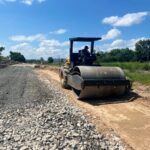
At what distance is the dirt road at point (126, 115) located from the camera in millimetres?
7242

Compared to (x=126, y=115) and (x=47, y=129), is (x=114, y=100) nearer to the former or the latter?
(x=126, y=115)

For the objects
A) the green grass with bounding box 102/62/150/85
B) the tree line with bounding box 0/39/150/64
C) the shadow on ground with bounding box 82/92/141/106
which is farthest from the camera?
the tree line with bounding box 0/39/150/64

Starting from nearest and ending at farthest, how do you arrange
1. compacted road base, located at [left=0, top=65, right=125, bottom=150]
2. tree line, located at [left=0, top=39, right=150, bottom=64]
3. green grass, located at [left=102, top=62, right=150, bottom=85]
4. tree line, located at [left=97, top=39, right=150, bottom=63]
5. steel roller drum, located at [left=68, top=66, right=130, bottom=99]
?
1. compacted road base, located at [left=0, top=65, right=125, bottom=150]
2. steel roller drum, located at [left=68, top=66, right=130, bottom=99]
3. green grass, located at [left=102, top=62, right=150, bottom=85]
4. tree line, located at [left=0, top=39, right=150, bottom=64]
5. tree line, located at [left=97, top=39, right=150, bottom=63]

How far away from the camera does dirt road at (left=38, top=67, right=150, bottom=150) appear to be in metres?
7.24

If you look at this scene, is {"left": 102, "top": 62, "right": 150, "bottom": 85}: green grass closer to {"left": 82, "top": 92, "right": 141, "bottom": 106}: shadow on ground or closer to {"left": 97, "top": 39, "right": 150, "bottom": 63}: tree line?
{"left": 82, "top": 92, "right": 141, "bottom": 106}: shadow on ground

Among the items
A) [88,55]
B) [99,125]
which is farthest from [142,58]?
[99,125]

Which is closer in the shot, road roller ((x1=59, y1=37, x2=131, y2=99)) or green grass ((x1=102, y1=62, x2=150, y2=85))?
road roller ((x1=59, y1=37, x2=131, y2=99))

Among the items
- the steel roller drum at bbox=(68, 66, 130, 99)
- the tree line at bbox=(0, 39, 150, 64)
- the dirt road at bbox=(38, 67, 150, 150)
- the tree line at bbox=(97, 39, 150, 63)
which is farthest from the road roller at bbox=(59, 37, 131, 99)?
the tree line at bbox=(97, 39, 150, 63)

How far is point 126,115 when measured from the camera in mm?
9492

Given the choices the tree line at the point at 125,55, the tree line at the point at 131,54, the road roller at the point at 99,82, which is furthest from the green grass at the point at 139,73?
the tree line at the point at 131,54

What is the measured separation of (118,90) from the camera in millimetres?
12391

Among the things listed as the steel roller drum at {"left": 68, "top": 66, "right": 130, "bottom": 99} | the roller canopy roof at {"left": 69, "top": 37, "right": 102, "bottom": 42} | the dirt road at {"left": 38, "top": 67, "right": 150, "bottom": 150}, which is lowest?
the dirt road at {"left": 38, "top": 67, "right": 150, "bottom": 150}

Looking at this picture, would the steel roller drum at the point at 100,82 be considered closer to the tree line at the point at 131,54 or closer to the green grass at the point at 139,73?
the green grass at the point at 139,73

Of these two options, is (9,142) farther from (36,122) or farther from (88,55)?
(88,55)
